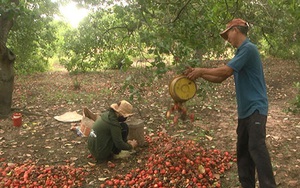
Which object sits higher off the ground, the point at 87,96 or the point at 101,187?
the point at 87,96

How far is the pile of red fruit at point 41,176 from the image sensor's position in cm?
408

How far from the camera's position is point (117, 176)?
13.9 ft

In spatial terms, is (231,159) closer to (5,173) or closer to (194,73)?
(194,73)

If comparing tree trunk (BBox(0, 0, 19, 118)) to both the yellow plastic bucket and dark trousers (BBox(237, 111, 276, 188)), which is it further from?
dark trousers (BBox(237, 111, 276, 188))

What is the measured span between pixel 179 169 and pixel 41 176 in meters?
1.94

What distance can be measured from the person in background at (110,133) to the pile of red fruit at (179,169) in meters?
0.49

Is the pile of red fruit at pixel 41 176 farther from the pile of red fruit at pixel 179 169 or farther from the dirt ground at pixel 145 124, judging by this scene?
the pile of red fruit at pixel 179 169

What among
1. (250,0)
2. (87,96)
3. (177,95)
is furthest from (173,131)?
(87,96)

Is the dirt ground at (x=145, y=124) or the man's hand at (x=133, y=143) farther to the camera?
the man's hand at (x=133, y=143)

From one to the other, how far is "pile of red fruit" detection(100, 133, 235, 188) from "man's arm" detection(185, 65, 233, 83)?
148 centimetres

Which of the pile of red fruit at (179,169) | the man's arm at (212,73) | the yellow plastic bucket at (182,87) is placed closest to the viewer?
the man's arm at (212,73)

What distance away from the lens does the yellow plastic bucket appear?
11.1ft

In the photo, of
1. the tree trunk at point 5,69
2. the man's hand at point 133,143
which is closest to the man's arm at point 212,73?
the man's hand at point 133,143

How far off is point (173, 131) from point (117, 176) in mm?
2059
